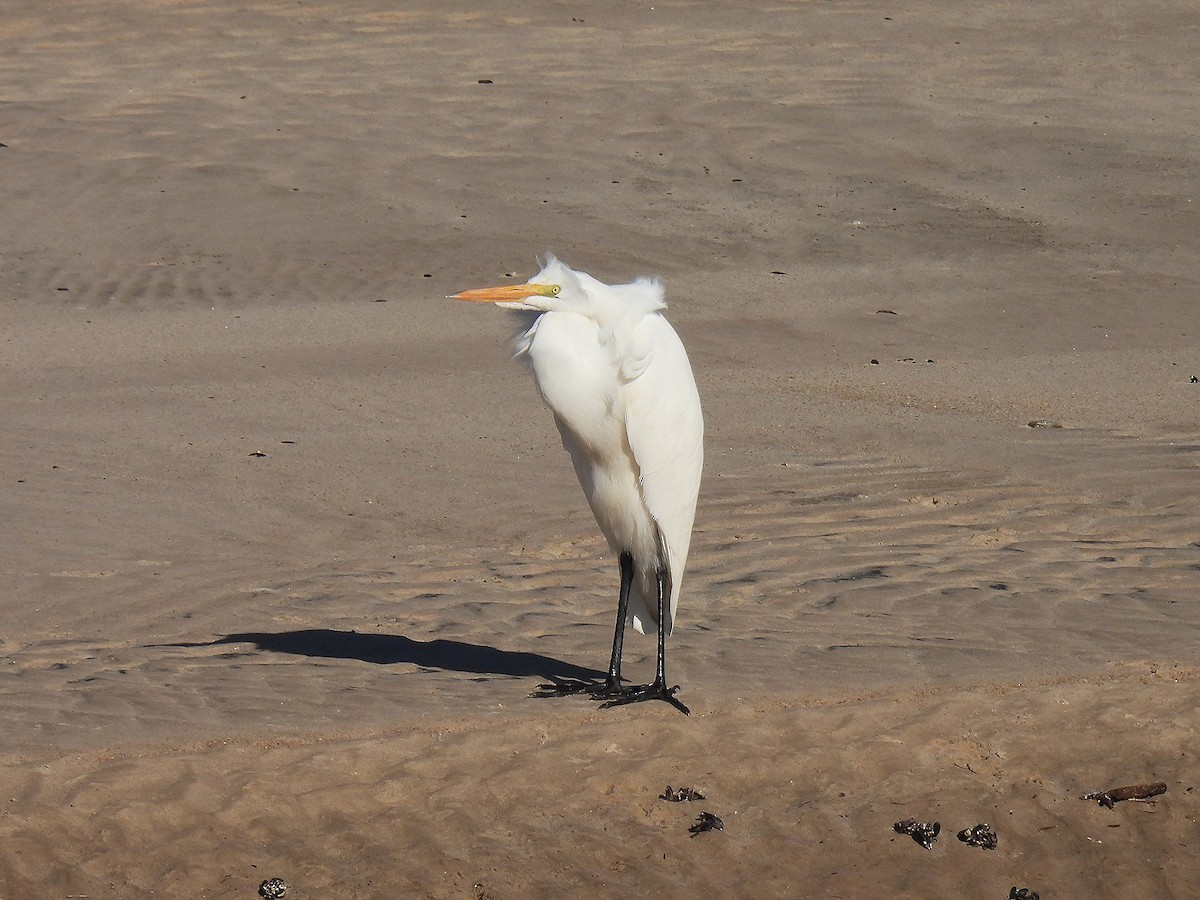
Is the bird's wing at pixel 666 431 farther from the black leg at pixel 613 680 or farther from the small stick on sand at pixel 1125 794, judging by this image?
the small stick on sand at pixel 1125 794

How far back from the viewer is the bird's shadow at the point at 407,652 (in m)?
6.15

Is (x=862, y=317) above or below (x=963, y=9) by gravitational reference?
below

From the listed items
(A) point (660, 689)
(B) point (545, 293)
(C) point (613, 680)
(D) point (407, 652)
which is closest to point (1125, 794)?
(A) point (660, 689)

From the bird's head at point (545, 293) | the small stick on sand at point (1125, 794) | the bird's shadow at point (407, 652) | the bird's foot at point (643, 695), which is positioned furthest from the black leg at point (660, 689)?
the small stick on sand at point (1125, 794)

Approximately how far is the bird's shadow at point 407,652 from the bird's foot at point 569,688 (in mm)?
224

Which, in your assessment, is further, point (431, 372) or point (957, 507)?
point (431, 372)

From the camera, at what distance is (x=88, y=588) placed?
278 inches

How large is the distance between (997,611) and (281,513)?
3860 millimetres

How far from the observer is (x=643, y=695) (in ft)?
18.4

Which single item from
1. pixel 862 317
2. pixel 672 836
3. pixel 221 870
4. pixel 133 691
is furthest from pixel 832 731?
pixel 862 317

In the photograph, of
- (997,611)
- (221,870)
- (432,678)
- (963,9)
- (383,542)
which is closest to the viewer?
(221,870)

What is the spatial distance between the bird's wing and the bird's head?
10.7 inches

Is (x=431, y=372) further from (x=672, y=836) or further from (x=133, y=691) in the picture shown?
(x=672, y=836)

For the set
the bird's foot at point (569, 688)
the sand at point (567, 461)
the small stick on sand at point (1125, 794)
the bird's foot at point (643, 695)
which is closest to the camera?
the sand at point (567, 461)
